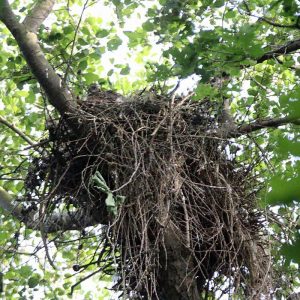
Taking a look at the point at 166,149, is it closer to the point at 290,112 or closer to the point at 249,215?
the point at 249,215

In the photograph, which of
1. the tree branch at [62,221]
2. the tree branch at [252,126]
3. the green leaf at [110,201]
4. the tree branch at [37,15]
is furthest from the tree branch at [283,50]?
the tree branch at [37,15]

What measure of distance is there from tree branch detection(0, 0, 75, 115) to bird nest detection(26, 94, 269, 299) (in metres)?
0.09

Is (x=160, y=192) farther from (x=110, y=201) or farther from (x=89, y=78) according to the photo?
(x=89, y=78)

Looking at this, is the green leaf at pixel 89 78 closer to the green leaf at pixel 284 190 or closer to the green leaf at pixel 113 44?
the green leaf at pixel 113 44

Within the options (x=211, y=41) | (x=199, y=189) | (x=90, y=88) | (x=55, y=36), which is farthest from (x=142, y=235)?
(x=55, y=36)

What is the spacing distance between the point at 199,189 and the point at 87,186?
507mm


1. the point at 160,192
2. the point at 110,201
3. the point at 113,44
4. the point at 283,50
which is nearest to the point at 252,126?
the point at 283,50

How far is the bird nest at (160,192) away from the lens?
206 centimetres

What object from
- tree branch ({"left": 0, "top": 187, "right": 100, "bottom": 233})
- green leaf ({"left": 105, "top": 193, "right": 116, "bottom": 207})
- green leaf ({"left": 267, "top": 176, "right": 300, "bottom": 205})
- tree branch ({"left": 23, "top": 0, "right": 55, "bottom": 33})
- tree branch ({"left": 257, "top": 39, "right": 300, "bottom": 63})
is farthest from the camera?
tree branch ({"left": 23, "top": 0, "right": 55, "bottom": 33})

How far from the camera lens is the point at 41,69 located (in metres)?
2.48

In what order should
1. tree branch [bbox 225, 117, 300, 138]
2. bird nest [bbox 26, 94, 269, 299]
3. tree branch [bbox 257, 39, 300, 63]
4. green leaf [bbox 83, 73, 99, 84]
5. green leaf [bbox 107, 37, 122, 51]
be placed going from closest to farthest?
bird nest [bbox 26, 94, 269, 299]
tree branch [bbox 257, 39, 300, 63]
tree branch [bbox 225, 117, 300, 138]
green leaf [bbox 83, 73, 99, 84]
green leaf [bbox 107, 37, 122, 51]

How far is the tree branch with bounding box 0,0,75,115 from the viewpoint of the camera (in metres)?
2.46

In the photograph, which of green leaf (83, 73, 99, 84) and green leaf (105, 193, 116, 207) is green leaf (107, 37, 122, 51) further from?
green leaf (105, 193, 116, 207)

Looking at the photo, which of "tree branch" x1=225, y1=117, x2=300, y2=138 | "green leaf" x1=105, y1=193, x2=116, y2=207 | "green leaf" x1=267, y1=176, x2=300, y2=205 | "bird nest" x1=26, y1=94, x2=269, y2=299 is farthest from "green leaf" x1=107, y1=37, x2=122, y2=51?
"green leaf" x1=267, y1=176, x2=300, y2=205
